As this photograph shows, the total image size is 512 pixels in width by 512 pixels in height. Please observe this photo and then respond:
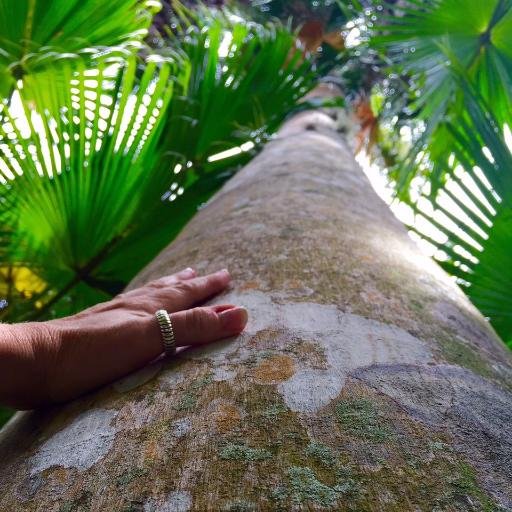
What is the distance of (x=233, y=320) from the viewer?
0.88 meters

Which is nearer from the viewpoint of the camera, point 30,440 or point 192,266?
point 30,440

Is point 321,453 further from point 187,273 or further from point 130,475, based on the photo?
point 187,273

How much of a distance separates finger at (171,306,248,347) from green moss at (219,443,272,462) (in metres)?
0.28

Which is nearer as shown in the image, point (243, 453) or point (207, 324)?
point (243, 453)

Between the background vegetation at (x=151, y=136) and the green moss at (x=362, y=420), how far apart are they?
1459 millimetres

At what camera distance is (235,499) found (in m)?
0.55

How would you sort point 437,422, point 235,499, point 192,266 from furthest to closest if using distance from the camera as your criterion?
point 192,266 → point 437,422 → point 235,499

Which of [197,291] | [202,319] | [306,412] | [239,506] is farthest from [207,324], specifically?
[239,506]

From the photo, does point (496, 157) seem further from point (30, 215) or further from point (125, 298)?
point (30, 215)

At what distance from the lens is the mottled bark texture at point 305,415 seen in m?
0.56

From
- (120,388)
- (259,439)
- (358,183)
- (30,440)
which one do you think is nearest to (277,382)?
(259,439)

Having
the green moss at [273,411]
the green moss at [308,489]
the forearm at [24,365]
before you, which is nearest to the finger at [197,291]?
the forearm at [24,365]

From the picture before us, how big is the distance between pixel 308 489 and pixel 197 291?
1.83ft

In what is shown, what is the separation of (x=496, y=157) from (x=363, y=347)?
1.34 m
